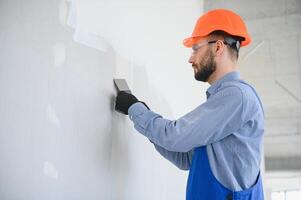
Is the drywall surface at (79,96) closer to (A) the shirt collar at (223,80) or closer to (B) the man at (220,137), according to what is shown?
(B) the man at (220,137)

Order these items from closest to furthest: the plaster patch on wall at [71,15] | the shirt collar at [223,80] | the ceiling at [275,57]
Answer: the plaster patch on wall at [71,15] < the shirt collar at [223,80] < the ceiling at [275,57]

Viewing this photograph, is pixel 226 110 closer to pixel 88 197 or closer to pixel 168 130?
pixel 168 130

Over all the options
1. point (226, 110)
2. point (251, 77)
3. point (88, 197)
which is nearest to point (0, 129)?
point (88, 197)

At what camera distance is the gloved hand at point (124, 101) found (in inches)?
62.8

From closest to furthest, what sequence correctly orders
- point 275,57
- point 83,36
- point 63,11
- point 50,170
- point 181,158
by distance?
point 50,170 < point 63,11 < point 83,36 < point 181,158 < point 275,57

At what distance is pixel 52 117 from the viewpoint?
1.27m

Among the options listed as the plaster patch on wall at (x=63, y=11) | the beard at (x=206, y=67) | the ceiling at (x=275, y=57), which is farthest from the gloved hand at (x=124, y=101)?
the ceiling at (x=275, y=57)

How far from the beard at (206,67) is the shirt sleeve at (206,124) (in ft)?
0.63

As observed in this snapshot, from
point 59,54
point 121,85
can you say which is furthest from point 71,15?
point 121,85

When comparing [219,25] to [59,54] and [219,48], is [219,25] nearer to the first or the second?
[219,48]

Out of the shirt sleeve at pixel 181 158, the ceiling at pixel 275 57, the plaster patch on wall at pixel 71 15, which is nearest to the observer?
the plaster patch on wall at pixel 71 15

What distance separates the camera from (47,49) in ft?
4.16

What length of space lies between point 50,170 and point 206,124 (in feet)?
1.80

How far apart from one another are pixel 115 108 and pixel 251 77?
11.0 ft
